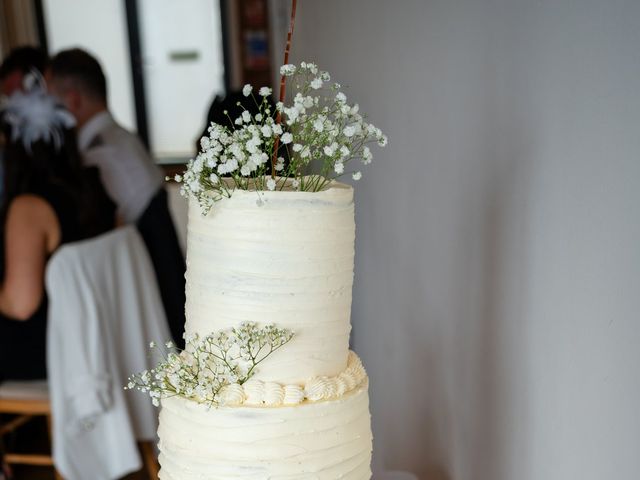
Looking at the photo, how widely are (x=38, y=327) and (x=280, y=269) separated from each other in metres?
1.74

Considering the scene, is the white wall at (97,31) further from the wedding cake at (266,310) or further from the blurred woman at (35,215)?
the wedding cake at (266,310)

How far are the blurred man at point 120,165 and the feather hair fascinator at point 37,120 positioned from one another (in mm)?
212

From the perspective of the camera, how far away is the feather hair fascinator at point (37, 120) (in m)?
2.45

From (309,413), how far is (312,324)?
0.11m

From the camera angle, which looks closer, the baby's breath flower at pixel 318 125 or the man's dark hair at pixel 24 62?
the baby's breath flower at pixel 318 125

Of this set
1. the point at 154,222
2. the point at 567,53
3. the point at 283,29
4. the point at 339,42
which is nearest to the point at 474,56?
the point at 567,53

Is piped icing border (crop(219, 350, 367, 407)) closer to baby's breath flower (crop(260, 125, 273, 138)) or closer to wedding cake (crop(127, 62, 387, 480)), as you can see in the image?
wedding cake (crop(127, 62, 387, 480))

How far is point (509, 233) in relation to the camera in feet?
4.02

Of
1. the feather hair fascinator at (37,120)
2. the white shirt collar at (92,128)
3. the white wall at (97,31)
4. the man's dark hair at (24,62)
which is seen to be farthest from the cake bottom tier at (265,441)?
the white wall at (97,31)

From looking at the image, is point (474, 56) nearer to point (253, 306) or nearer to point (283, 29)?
point (253, 306)

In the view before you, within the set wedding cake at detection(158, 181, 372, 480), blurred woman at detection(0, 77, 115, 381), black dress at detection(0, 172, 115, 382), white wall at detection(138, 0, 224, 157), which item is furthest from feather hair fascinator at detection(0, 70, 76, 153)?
white wall at detection(138, 0, 224, 157)

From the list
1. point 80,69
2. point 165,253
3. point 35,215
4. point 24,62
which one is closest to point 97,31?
point 24,62

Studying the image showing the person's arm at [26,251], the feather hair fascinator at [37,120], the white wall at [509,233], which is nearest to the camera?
the white wall at [509,233]

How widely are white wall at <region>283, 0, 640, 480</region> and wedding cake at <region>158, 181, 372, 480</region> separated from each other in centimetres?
30
